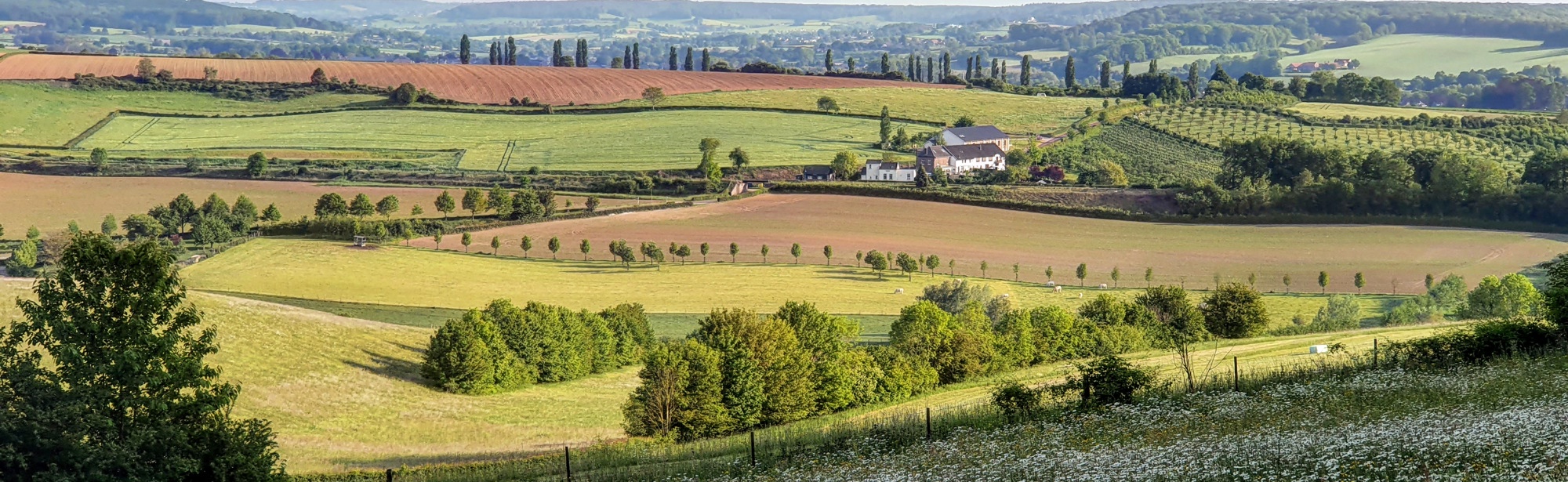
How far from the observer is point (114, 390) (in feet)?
91.4

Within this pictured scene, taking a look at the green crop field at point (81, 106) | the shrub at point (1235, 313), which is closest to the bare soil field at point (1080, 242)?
the shrub at point (1235, 313)

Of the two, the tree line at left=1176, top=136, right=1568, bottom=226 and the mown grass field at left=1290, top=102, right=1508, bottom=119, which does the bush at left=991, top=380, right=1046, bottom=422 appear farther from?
the mown grass field at left=1290, top=102, right=1508, bottom=119

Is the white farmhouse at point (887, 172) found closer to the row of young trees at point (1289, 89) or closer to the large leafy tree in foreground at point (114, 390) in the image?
the row of young trees at point (1289, 89)

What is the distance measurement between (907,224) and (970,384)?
5109 centimetres

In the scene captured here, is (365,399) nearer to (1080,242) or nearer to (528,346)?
(528,346)

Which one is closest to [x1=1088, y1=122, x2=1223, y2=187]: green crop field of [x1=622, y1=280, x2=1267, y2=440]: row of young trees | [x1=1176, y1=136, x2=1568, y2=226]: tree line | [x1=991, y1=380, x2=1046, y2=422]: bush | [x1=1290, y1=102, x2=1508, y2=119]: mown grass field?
[x1=1176, y1=136, x2=1568, y2=226]: tree line

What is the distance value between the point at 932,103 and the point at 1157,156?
37.3 meters

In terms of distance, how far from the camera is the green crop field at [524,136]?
13088 centimetres

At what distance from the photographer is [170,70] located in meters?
166

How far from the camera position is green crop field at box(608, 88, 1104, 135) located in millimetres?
155500

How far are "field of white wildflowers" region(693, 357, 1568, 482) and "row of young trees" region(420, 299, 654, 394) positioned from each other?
92.5ft

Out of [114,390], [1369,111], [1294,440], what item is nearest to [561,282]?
[114,390]

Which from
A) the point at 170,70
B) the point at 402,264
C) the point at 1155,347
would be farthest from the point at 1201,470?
the point at 170,70

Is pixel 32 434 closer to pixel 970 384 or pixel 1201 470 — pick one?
pixel 1201 470
